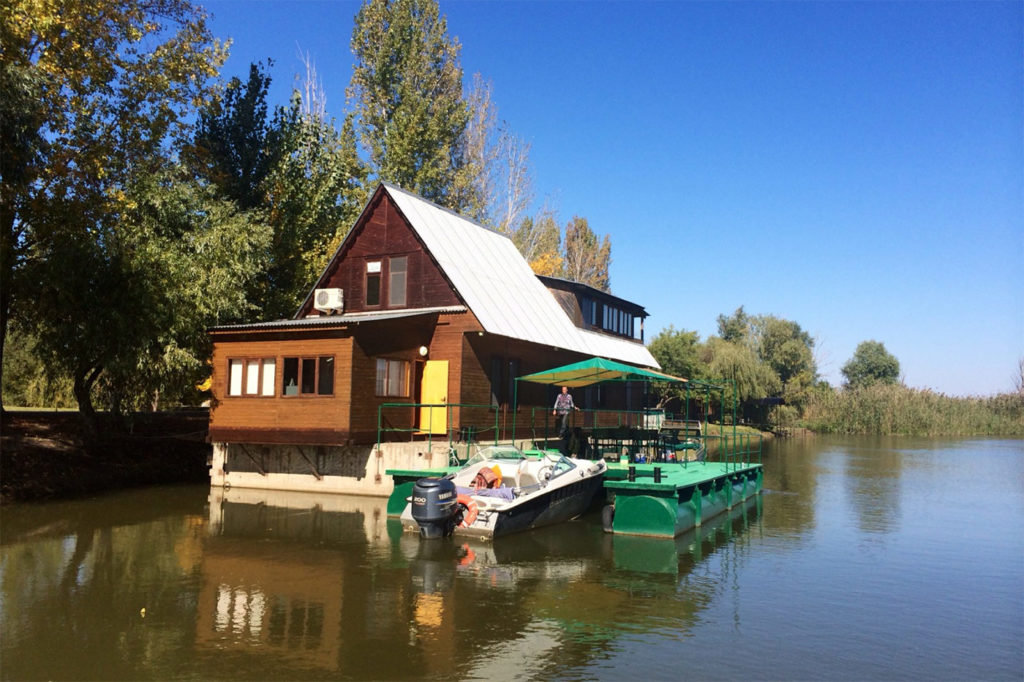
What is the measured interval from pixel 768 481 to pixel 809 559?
17612 mm

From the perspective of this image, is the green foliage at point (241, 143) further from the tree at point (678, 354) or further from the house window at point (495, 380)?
the tree at point (678, 354)

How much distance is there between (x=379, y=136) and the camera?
160ft

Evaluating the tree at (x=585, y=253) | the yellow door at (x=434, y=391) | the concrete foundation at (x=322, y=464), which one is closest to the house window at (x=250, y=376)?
the concrete foundation at (x=322, y=464)

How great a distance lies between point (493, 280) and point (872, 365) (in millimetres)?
104598

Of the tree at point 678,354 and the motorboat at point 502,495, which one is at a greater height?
the tree at point 678,354

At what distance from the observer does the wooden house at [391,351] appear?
2477 cm

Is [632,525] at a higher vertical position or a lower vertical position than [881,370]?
lower

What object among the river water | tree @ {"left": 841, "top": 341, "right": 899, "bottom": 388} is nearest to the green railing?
the river water

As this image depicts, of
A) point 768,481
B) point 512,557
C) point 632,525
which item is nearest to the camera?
point 512,557

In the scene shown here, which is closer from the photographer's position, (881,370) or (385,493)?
(385,493)

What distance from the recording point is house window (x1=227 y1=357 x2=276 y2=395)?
84.7 ft

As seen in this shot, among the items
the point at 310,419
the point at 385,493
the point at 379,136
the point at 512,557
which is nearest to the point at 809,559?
the point at 512,557

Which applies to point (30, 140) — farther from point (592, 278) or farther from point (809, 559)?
point (592, 278)

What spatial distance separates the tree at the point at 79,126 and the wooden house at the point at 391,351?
6121 millimetres
